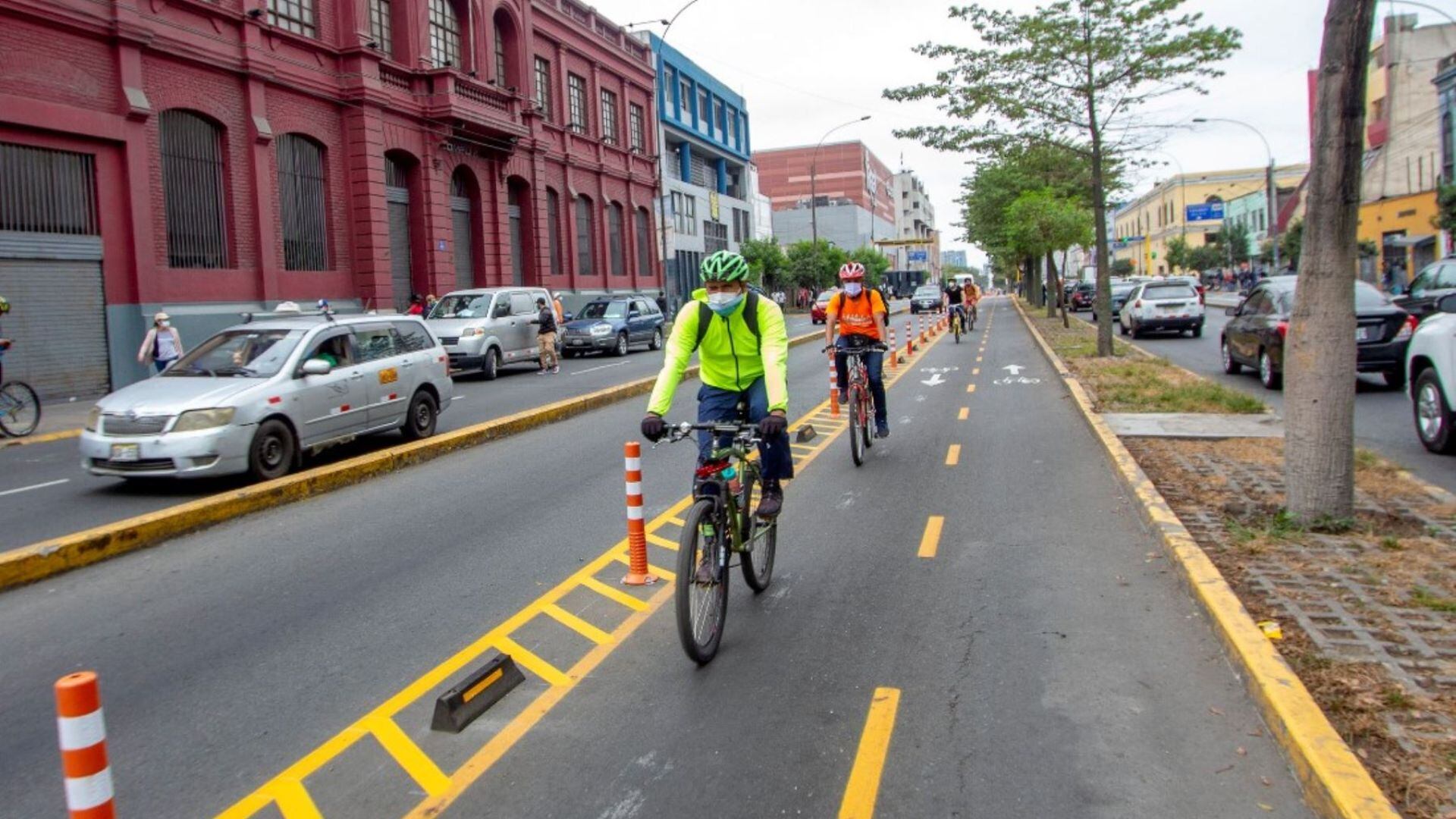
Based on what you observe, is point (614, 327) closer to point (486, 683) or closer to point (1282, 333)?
point (1282, 333)

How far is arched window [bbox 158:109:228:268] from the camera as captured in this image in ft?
71.3

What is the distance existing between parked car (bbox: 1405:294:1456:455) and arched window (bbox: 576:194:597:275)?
3401 cm

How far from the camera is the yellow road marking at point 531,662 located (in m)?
5.00

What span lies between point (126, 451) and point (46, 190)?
41.2ft

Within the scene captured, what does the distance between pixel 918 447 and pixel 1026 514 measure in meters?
3.35

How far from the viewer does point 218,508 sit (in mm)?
8547

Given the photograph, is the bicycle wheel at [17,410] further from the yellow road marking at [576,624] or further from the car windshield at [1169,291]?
the car windshield at [1169,291]

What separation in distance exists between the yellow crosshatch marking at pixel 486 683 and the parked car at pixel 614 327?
69.2 ft

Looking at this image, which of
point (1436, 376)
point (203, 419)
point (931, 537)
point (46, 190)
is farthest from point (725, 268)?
point (46, 190)

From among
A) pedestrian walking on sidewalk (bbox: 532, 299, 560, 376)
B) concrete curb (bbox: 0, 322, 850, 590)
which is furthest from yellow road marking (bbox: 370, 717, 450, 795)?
pedestrian walking on sidewalk (bbox: 532, 299, 560, 376)

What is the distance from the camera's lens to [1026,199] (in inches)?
1507

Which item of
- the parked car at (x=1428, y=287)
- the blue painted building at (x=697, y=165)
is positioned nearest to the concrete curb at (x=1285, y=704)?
the parked car at (x=1428, y=287)

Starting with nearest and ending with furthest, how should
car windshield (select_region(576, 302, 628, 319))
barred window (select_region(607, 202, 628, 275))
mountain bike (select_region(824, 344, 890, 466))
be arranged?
1. mountain bike (select_region(824, 344, 890, 466))
2. car windshield (select_region(576, 302, 628, 319))
3. barred window (select_region(607, 202, 628, 275))

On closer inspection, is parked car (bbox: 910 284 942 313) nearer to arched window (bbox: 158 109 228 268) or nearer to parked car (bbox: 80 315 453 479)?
arched window (bbox: 158 109 228 268)
